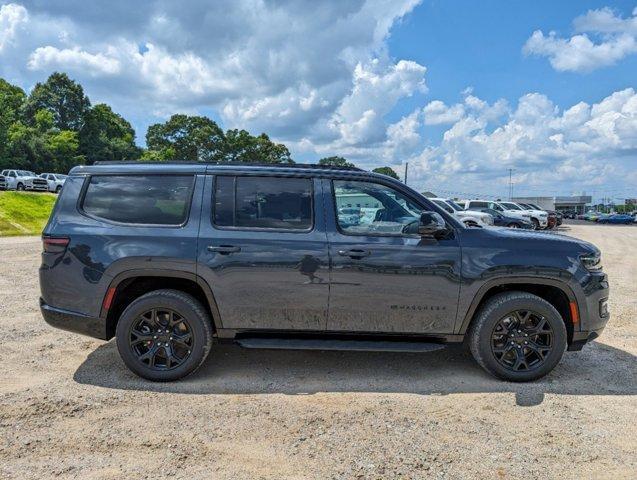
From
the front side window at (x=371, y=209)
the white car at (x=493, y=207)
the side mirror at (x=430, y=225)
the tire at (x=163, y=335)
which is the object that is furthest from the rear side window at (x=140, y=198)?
the white car at (x=493, y=207)

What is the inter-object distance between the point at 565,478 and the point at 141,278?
356 cm

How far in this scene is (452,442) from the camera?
3.17 meters

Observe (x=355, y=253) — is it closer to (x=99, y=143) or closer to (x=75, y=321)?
(x=75, y=321)

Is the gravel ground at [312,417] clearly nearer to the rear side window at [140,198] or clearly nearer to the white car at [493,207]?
the rear side window at [140,198]

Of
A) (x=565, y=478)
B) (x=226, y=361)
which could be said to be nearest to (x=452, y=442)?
(x=565, y=478)

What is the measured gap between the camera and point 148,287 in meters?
4.32

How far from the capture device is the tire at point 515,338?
13.4 feet

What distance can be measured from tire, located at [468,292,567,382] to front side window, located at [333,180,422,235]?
3.46 feet

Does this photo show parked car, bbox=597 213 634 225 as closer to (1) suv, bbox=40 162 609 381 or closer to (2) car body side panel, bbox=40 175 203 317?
(1) suv, bbox=40 162 609 381

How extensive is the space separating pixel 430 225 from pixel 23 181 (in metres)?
33.9

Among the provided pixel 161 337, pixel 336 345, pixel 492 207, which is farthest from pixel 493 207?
pixel 161 337

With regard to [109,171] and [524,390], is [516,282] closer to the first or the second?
[524,390]

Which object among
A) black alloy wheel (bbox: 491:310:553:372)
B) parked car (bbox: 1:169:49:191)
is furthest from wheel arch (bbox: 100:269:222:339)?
parked car (bbox: 1:169:49:191)

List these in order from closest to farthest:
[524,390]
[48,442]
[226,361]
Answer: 1. [48,442]
2. [524,390]
3. [226,361]
